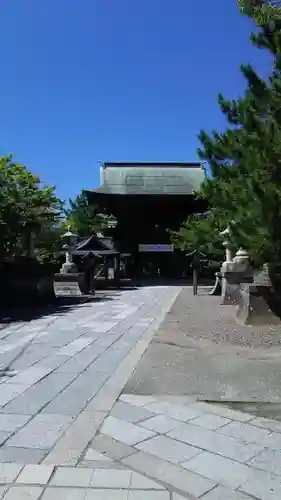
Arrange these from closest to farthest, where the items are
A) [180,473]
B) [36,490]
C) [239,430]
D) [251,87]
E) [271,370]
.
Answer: [36,490] → [180,473] → [239,430] → [271,370] → [251,87]

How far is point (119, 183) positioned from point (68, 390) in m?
31.0

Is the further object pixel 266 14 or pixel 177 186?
pixel 177 186

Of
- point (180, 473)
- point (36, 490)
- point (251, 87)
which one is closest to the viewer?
point (36, 490)

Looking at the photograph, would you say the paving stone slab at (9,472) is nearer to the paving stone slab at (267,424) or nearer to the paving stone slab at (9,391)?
the paving stone slab at (9,391)

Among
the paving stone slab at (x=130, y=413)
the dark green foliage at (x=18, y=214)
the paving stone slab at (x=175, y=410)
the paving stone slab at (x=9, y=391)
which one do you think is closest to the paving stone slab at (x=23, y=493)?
the paving stone slab at (x=130, y=413)

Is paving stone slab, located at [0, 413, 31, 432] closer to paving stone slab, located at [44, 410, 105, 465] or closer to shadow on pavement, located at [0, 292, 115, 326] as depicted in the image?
paving stone slab, located at [44, 410, 105, 465]

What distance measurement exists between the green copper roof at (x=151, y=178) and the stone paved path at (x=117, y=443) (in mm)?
28468

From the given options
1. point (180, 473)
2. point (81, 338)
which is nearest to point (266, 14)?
point (180, 473)

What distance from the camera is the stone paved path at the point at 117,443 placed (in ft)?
9.96

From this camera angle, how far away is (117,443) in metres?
3.74

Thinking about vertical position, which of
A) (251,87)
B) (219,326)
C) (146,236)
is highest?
(251,87)

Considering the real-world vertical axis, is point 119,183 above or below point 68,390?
above

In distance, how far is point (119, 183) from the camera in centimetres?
3547

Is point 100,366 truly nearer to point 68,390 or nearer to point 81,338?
point 68,390
